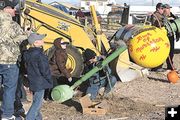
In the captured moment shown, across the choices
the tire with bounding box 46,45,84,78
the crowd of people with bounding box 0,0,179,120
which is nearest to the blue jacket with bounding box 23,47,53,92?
the crowd of people with bounding box 0,0,179,120

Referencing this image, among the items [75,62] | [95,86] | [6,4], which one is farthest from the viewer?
[75,62]

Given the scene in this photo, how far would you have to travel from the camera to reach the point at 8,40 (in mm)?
6793

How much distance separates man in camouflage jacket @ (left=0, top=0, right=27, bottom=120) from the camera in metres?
6.76

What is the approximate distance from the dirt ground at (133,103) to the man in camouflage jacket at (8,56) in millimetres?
887

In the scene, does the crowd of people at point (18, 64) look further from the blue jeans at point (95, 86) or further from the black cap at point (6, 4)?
the blue jeans at point (95, 86)

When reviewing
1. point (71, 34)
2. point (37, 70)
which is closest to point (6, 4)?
point (37, 70)

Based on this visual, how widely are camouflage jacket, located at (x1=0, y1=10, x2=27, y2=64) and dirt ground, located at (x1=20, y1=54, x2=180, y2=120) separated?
1300mm

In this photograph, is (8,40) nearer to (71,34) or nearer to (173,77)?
(71,34)

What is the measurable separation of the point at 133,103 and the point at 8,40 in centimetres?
292

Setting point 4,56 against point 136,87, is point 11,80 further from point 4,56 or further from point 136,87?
point 136,87

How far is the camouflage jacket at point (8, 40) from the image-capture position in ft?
22.2

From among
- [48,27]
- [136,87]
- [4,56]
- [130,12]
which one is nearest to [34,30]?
[48,27]

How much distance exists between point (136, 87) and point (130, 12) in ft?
31.1

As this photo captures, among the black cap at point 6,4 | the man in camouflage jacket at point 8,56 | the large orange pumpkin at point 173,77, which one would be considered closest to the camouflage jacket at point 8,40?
the man in camouflage jacket at point 8,56
